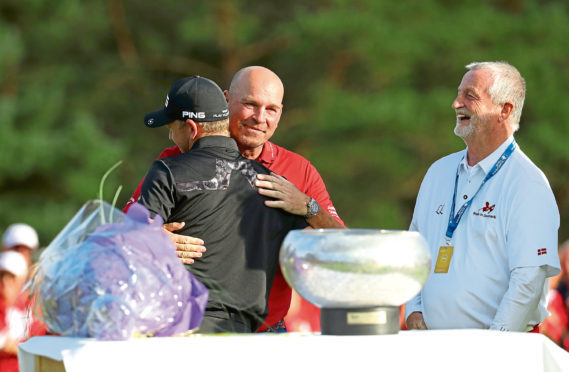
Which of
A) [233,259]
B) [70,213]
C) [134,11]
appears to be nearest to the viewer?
[233,259]

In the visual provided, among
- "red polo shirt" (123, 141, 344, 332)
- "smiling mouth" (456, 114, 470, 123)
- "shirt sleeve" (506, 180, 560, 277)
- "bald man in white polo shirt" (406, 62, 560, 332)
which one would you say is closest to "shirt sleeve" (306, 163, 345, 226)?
"red polo shirt" (123, 141, 344, 332)

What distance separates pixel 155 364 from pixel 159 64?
14.6 m

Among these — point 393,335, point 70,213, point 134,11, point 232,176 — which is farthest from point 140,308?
point 134,11

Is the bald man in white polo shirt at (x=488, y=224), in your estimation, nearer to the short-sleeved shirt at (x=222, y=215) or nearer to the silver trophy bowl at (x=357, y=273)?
the short-sleeved shirt at (x=222, y=215)

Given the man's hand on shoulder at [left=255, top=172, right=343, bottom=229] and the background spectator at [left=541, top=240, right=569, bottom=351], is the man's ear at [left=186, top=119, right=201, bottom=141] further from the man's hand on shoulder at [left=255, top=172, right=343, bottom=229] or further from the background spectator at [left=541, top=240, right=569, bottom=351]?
the background spectator at [left=541, top=240, right=569, bottom=351]

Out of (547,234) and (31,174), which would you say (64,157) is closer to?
(31,174)

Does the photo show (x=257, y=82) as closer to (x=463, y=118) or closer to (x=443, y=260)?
(x=463, y=118)

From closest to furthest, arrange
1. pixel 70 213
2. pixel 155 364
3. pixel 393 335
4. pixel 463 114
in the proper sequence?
pixel 155 364 → pixel 393 335 → pixel 463 114 → pixel 70 213

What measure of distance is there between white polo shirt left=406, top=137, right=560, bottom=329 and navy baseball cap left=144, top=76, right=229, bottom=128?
1042mm

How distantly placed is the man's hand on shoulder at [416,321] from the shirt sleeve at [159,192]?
1.24 metres

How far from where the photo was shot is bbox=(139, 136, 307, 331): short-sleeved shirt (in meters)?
2.65

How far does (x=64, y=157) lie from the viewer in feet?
46.6

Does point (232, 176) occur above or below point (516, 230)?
above

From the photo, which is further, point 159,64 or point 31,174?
point 159,64
